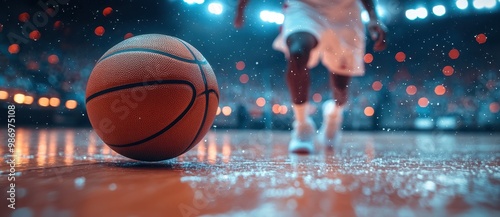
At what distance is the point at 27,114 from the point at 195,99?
785 centimetres

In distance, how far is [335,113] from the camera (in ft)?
8.01

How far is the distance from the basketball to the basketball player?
0.87 m

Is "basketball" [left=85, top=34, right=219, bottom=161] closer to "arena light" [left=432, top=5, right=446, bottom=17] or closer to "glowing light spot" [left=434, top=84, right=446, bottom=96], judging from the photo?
"arena light" [left=432, top=5, right=446, bottom=17]

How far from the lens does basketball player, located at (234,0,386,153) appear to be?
2014 mm

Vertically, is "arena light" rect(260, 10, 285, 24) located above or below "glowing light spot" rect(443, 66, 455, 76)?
above

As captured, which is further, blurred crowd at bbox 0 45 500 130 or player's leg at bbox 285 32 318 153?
blurred crowd at bbox 0 45 500 130

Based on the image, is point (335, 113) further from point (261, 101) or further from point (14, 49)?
point (261, 101)

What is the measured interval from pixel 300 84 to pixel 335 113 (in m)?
0.48

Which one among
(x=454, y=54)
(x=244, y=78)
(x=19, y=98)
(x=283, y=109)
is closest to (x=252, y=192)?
(x=19, y=98)

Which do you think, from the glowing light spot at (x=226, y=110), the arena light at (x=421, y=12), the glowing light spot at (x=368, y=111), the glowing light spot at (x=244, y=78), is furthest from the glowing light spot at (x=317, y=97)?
the arena light at (x=421, y=12)

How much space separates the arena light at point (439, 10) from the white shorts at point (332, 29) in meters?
7.38

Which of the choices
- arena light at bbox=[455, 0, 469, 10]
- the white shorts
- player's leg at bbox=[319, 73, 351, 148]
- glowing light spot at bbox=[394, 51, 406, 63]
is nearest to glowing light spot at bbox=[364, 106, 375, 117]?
glowing light spot at bbox=[394, 51, 406, 63]

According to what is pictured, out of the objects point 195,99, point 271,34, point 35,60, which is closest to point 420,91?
point 271,34

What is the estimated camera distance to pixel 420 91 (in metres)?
13.7
